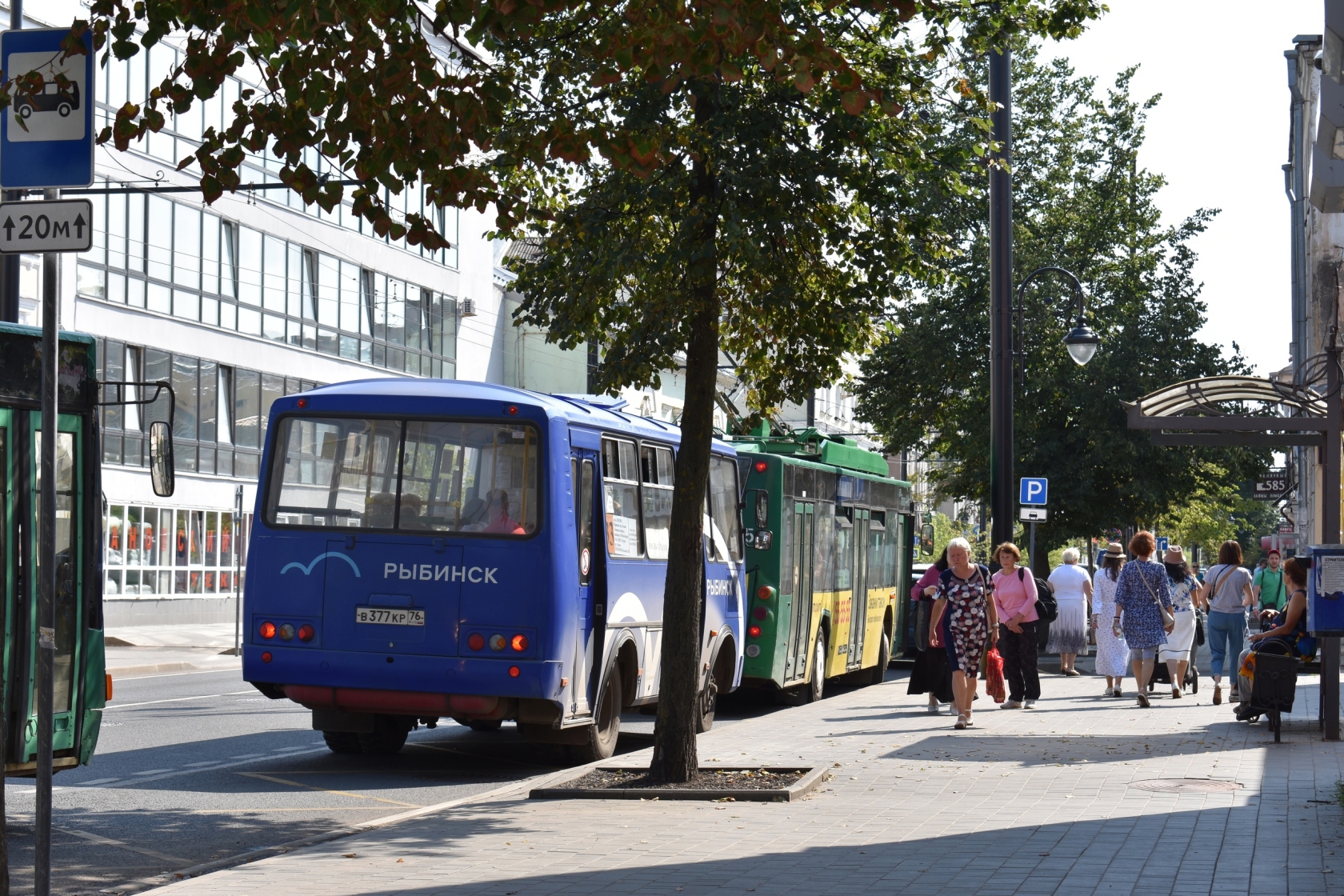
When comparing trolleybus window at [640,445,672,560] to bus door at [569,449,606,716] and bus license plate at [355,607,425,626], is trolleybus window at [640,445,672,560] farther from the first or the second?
bus license plate at [355,607,425,626]

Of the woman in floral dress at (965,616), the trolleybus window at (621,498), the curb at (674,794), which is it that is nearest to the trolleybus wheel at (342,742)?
the trolleybus window at (621,498)

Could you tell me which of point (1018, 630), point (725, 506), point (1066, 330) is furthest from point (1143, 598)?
point (1066, 330)

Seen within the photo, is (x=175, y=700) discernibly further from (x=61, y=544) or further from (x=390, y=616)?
(x=61, y=544)

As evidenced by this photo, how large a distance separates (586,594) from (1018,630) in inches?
287

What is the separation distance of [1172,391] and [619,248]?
6811 mm

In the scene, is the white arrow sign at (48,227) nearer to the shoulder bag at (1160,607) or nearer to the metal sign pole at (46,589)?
the metal sign pole at (46,589)

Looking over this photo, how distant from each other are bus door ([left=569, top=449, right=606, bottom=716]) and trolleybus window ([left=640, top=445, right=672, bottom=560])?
136 centimetres

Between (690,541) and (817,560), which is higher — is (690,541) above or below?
above

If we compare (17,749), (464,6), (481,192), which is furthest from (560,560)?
(464,6)

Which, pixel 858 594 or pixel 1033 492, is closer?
pixel 858 594

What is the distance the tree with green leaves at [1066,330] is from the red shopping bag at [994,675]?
18.9m

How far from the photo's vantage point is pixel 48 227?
20.7 feet

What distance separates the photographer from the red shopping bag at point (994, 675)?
18.6 metres

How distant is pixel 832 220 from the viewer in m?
12.2
